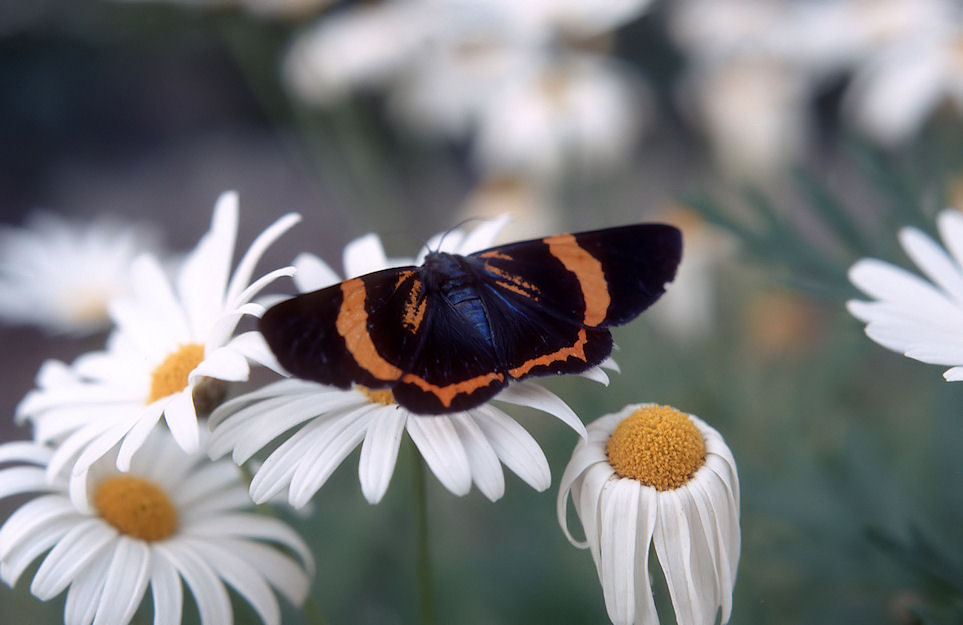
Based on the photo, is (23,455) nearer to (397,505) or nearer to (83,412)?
(83,412)

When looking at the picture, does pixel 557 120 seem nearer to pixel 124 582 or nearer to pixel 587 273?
pixel 587 273

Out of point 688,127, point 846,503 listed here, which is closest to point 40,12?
point 688,127

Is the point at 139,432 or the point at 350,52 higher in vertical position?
the point at 350,52

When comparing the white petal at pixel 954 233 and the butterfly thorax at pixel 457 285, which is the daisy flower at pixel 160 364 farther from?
the white petal at pixel 954 233

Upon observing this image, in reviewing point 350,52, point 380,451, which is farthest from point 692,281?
point 380,451

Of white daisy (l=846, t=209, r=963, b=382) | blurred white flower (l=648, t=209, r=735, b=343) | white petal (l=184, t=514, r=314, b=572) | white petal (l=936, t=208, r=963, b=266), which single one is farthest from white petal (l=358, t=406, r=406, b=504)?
blurred white flower (l=648, t=209, r=735, b=343)

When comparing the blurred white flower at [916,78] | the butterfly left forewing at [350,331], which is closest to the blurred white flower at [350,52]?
the blurred white flower at [916,78]

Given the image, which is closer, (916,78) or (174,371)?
(174,371)
